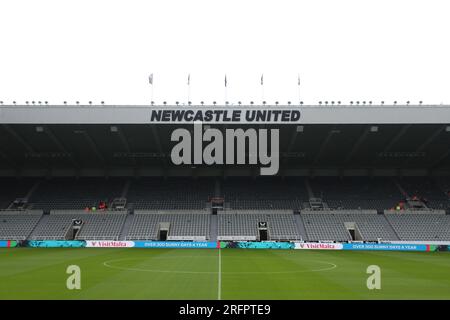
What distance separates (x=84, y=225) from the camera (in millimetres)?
49719

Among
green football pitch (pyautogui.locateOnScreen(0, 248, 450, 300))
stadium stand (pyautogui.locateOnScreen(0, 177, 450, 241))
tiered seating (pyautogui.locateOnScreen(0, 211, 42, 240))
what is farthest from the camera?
stadium stand (pyautogui.locateOnScreen(0, 177, 450, 241))

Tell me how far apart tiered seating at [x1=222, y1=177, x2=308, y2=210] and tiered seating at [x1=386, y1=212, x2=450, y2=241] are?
35.9 ft

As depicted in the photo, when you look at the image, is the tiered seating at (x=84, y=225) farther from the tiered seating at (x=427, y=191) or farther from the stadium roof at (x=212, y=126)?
the tiered seating at (x=427, y=191)

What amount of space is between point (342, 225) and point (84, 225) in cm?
2810

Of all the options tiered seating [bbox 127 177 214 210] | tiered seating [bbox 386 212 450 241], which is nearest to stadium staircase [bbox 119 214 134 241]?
tiered seating [bbox 127 177 214 210]

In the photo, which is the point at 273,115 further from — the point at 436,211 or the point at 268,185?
the point at 436,211

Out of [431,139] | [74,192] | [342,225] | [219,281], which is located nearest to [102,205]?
[74,192]

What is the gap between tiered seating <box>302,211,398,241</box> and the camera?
157 feet

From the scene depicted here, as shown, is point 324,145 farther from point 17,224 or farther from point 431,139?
point 17,224

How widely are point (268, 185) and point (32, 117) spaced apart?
94.3 ft

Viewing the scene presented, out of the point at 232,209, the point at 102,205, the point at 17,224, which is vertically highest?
the point at 102,205

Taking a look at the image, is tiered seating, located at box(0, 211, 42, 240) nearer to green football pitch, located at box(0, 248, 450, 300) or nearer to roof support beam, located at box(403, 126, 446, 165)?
green football pitch, located at box(0, 248, 450, 300)

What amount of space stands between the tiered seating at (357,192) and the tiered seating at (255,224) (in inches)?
260

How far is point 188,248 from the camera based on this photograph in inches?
1692
